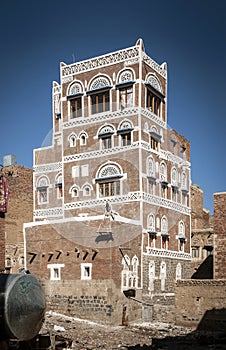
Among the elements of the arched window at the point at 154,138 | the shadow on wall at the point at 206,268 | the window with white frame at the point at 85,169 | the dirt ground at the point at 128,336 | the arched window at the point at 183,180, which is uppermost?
the arched window at the point at 154,138

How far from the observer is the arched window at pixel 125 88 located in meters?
32.5

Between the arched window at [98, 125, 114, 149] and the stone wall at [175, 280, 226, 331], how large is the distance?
1035 cm

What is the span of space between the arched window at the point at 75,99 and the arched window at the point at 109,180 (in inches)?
189

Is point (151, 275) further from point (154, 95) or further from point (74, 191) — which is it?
point (154, 95)

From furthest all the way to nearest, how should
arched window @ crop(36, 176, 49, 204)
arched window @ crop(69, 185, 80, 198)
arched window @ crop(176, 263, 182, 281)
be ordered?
arched window @ crop(36, 176, 49, 204)
arched window @ crop(176, 263, 182, 281)
arched window @ crop(69, 185, 80, 198)

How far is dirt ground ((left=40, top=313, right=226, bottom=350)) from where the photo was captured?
19.6m

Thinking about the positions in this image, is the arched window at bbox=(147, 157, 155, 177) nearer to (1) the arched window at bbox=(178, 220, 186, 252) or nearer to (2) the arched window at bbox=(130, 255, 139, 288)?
(1) the arched window at bbox=(178, 220, 186, 252)

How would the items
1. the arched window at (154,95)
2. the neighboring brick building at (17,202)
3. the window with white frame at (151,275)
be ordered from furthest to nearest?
the neighboring brick building at (17,202), the arched window at (154,95), the window with white frame at (151,275)

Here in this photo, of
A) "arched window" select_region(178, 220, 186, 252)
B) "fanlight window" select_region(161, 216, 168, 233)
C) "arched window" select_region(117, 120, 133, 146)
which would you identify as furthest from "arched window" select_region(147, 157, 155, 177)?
"arched window" select_region(178, 220, 186, 252)

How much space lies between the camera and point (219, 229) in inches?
1297

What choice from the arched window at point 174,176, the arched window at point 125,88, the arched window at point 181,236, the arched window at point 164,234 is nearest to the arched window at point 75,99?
the arched window at point 125,88

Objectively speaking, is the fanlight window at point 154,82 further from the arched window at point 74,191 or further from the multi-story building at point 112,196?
the arched window at point 74,191

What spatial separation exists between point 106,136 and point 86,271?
9.75m

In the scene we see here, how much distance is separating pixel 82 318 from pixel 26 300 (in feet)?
61.6
